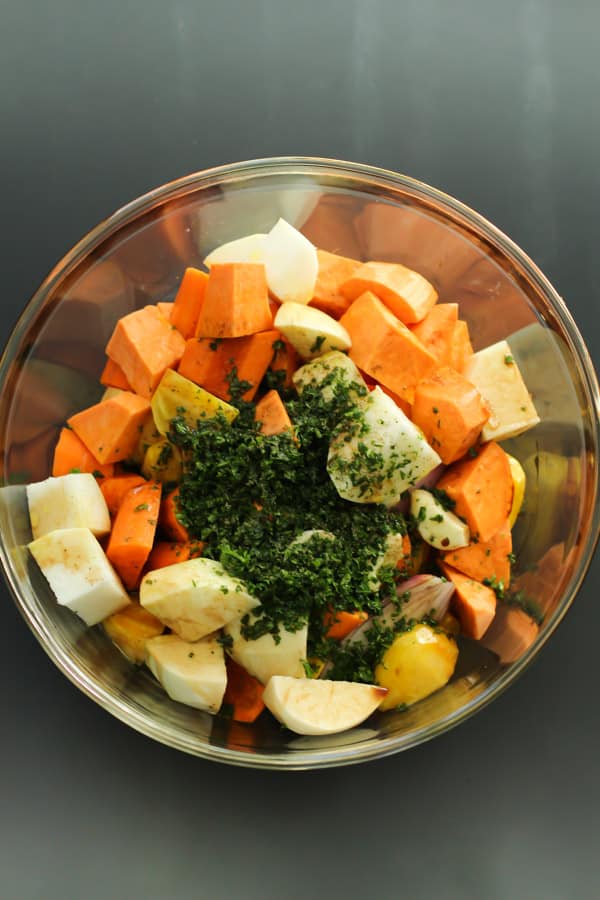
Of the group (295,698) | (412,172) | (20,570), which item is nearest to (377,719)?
(295,698)

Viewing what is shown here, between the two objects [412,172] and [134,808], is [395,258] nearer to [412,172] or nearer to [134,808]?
[412,172]

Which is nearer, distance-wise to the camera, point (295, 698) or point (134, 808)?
point (295, 698)

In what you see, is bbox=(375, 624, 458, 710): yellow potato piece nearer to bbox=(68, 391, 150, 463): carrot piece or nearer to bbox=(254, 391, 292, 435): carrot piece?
bbox=(254, 391, 292, 435): carrot piece

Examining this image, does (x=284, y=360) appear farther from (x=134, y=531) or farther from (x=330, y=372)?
(x=134, y=531)

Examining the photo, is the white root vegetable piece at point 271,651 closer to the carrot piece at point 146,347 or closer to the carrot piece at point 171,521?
the carrot piece at point 171,521

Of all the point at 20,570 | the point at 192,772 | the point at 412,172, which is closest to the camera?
the point at 20,570

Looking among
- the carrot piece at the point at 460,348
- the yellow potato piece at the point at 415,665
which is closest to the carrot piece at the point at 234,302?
the carrot piece at the point at 460,348

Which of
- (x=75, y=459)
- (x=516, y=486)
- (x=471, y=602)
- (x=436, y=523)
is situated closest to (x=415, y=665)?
(x=471, y=602)
